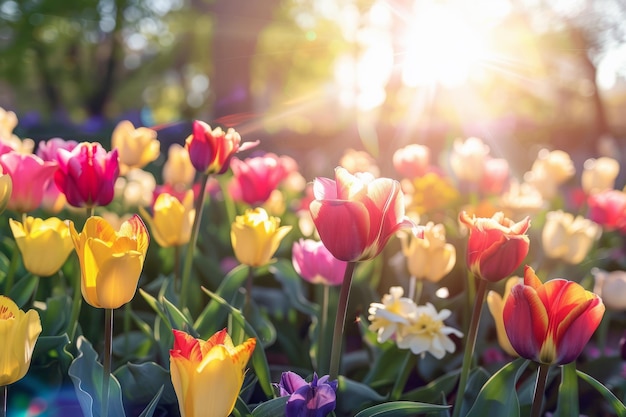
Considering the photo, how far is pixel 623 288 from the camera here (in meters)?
Answer: 1.91

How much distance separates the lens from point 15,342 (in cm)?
91

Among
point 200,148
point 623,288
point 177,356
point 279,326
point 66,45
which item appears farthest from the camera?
point 66,45

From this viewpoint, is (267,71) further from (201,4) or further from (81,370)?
(81,370)

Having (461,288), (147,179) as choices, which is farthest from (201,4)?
(461,288)

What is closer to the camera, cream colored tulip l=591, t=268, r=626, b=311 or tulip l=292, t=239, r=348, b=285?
tulip l=292, t=239, r=348, b=285

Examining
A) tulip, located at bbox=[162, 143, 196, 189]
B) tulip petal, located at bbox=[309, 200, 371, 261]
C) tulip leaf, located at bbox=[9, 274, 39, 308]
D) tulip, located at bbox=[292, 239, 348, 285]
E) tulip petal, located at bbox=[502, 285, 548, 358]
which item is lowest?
tulip, located at bbox=[162, 143, 196, 189]

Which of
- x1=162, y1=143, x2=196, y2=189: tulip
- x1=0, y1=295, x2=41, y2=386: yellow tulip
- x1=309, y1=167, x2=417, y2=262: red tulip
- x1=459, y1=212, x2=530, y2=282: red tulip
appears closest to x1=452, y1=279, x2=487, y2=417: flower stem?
x1=459, y1=212, x2=530, y2=282: red tulip

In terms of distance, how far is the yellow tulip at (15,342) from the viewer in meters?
0.90

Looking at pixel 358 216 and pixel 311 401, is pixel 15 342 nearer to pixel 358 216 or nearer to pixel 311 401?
pixel 311 401

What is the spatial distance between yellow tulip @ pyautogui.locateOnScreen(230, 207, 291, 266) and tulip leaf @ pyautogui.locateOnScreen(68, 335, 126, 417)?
0.39m

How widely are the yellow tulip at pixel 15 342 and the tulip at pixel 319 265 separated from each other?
2.53 ft

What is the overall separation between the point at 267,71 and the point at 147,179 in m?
32.6

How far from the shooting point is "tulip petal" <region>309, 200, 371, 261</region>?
1.05 meters

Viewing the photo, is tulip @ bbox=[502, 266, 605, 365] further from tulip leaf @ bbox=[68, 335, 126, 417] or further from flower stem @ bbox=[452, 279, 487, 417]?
tulip leaf @ bbox=[68, 335, 126, 417]
